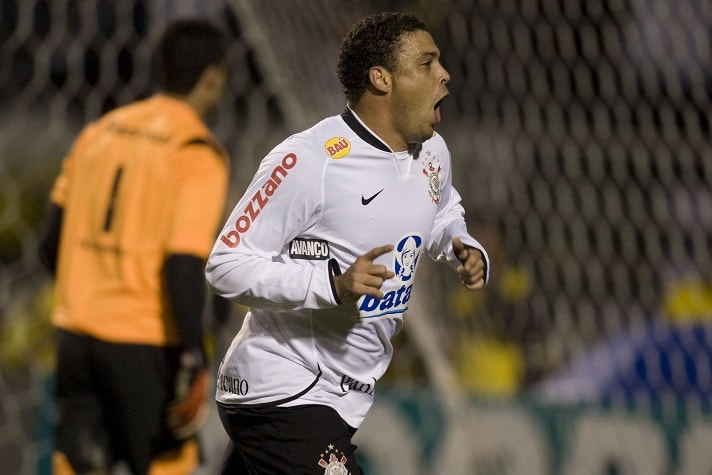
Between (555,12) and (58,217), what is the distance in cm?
278

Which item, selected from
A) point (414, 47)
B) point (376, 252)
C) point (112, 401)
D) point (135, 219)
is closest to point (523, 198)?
point (135, 219)

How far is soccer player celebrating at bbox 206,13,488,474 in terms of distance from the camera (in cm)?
200

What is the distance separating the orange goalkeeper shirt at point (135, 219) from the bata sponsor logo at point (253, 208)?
0.99 m

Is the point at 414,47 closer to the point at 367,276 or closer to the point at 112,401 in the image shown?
the point at 367,276

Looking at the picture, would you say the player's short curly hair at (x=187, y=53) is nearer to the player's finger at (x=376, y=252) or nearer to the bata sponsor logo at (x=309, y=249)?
the bata sponsor logo at (x=309, y=249)

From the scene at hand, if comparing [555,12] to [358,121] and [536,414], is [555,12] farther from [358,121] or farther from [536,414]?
[358,121]

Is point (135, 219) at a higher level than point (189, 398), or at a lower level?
higher

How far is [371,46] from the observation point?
2131mm

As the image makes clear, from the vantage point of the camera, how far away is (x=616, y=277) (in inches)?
204

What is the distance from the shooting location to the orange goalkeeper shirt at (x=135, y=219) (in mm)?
3020

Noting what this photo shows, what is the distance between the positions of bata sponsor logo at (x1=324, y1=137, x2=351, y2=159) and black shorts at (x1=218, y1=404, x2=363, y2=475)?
0.49 m

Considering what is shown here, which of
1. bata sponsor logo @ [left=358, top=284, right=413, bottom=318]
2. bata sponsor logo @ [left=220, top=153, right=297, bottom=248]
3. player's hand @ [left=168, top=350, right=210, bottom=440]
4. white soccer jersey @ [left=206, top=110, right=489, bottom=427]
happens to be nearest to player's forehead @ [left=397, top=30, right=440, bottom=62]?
white soccer jersey @ [left=206, top=110, right=489, bottom=427]

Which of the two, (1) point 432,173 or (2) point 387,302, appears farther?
(1) point 432,173

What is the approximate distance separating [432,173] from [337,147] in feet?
0.79
